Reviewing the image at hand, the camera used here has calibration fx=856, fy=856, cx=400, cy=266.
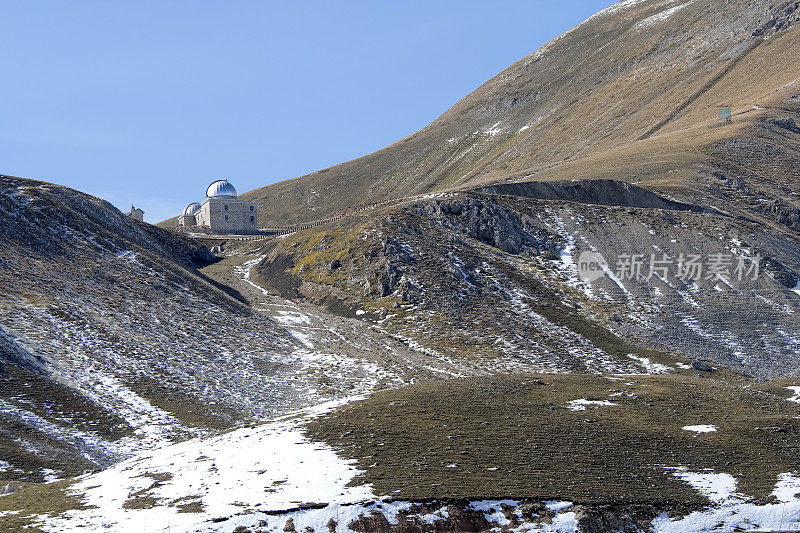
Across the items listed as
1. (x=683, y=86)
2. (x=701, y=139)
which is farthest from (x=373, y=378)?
(x=683, y=86)

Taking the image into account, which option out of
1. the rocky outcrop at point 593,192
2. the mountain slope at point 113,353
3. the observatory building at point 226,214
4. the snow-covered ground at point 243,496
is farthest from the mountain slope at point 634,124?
the snow-covered ground at point 243,496

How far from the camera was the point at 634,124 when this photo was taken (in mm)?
153250

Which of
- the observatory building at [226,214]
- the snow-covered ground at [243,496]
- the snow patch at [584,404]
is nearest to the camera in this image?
the snow-covered ground at [243,496]

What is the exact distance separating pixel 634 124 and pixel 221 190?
74410 mm

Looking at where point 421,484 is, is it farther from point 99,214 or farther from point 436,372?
point 99,214

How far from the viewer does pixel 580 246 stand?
8475 cm

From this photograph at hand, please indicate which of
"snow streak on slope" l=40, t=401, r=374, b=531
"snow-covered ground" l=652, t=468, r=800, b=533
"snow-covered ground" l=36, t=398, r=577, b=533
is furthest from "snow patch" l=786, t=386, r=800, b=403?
"snow streak on slope" l=40, t=401, r=374, b=531

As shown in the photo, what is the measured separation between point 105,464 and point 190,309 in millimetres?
27532

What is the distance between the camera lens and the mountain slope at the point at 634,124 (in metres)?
124

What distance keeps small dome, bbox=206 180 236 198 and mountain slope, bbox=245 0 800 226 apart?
34242 mm

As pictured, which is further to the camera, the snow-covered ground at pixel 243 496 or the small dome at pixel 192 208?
the small dome at pixel 192 208

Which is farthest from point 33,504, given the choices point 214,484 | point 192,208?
point 192,208

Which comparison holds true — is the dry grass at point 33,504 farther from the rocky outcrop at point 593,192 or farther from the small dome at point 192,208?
the small dome at point 192,208

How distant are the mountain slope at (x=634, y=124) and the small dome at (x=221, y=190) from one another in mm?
34242
